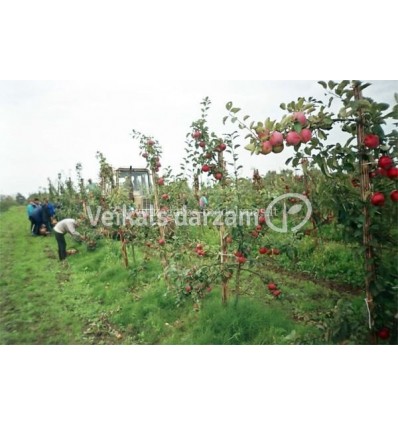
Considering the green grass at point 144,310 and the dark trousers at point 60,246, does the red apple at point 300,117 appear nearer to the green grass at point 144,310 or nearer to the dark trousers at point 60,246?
the green grass at point 144,310

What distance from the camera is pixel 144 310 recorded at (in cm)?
288

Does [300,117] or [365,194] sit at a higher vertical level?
[300,117]

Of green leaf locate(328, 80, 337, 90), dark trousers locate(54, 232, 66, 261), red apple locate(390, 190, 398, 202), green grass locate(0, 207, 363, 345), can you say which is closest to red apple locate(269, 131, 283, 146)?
green leaf locate(328, 80, 337, 90)

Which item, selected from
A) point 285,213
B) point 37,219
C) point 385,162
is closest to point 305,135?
point 385,162

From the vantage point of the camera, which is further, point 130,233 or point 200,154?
point 130,233

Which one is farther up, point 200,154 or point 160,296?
point 200,154

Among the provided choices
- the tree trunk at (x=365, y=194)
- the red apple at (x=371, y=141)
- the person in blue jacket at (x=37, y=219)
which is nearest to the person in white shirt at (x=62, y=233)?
the person in blue jacket at (x=37, y=219)

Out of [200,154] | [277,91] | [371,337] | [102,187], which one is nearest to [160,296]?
[200,154]

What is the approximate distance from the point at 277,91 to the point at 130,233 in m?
2.65

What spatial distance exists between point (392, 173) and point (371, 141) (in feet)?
0.69

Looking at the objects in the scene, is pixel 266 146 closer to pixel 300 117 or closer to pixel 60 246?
pixel 300 117

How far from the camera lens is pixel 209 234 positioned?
369cm

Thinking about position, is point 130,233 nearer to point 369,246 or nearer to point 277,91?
point 277,91

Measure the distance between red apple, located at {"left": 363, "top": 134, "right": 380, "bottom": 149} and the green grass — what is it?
939 millimetres
